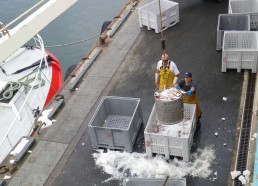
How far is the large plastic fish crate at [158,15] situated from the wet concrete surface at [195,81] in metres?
0.26

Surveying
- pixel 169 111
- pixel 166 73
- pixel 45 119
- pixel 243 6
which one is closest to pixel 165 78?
pixel 166 73

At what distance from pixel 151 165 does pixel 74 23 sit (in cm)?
1681

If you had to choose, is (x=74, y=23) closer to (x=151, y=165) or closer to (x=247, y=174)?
(x=151, y=165)

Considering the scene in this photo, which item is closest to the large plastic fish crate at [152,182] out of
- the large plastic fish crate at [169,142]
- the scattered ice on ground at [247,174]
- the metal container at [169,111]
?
the large plastic fish crate at [169,142]

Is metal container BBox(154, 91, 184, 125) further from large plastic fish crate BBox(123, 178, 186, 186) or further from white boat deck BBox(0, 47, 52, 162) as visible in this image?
white boat deck BBox(0, 47, 52, 162)

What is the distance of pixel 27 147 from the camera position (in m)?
8.95

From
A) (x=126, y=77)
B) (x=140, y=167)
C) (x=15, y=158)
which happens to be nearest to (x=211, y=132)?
(x=140, y=167)

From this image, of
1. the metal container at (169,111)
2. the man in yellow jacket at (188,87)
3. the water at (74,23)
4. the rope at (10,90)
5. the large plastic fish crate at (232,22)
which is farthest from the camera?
the water at (74,23)

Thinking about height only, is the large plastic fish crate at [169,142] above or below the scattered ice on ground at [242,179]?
above

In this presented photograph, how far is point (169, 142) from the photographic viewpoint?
7.71 m

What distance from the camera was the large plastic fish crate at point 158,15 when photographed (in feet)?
41.3

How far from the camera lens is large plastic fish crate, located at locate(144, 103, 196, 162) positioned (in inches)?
299

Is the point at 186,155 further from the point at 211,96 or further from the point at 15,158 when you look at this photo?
the point at 15,158

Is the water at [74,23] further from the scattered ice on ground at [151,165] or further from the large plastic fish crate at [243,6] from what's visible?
the scattered ice on ground at [151,165]
